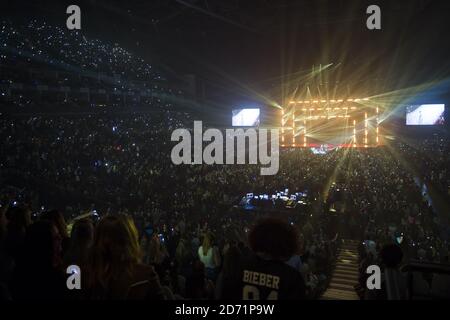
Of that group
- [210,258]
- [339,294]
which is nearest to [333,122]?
[339,294]

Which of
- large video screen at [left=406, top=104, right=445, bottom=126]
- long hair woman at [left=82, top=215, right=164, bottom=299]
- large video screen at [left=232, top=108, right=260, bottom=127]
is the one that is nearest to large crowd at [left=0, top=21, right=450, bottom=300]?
long hair woman at [left=82, top=215, right=164, bottom=299]

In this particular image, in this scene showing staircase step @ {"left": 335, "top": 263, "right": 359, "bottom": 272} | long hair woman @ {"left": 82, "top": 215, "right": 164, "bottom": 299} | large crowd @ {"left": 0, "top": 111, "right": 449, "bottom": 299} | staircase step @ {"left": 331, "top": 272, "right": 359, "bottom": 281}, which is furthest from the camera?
staircase step @ {"left": 335, "top": 263, "right": 359, "bottom": 272}

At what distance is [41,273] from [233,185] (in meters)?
12.0

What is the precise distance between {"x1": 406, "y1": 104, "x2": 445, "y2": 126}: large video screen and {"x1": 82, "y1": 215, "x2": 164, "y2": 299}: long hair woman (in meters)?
18.7

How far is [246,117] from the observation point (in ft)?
62.6

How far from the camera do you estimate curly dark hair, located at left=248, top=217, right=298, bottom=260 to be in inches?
84.3

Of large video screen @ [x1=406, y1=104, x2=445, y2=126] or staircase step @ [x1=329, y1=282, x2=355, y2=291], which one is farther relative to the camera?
large video screen @ [x1=406, y1=104, x2=445, y2=126]

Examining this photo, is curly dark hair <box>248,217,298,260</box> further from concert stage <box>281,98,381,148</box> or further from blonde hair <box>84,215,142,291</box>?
concert stage <box>281,98,381,148</box>

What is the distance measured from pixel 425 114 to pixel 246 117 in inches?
333

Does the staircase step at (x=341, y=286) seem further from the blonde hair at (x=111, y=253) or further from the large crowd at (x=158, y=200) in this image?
the blonde hair at (x=111, y=253)

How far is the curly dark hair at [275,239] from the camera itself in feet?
7.02

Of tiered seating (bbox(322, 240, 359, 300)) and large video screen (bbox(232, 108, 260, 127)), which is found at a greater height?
large video screen (bbox(232, 108, 260, 127))

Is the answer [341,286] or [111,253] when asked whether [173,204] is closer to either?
[341,286]

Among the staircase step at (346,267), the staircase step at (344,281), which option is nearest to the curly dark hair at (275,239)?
the staircase step at (344,281)
